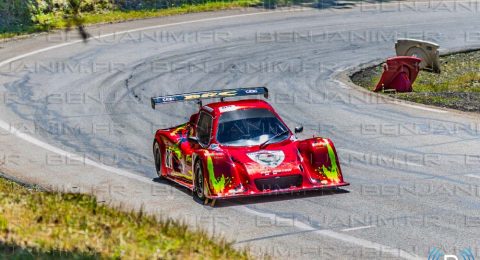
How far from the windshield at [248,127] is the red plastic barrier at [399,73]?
1055 cm

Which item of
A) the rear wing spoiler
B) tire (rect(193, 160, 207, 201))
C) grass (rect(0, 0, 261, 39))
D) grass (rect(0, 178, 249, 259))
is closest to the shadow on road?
tire (rect(193, 160, 207, 201))

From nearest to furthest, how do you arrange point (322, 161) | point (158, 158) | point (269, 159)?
point (269, 159)
point (322, 161)
point (158, 158)

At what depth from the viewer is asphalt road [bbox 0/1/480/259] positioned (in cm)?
1492

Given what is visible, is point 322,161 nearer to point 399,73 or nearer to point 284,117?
point 284,117

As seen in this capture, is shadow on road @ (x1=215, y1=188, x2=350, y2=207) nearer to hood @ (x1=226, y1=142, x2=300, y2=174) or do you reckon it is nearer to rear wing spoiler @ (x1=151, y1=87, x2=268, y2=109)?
hood @ (x1=226, y1=142, x2=300, y2=174)

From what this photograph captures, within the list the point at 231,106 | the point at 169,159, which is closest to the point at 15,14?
the point at 169,159

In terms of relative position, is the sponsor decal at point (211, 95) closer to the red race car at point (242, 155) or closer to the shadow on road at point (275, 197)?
the red race car at point (242, 155)

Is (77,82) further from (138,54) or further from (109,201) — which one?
(109,201)

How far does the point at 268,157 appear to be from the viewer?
16.6 m

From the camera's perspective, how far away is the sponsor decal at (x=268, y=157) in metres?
16.5

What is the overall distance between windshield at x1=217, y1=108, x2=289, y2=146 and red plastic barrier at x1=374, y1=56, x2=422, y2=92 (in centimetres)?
1055

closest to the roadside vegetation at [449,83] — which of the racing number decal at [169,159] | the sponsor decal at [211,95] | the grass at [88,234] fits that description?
the sponsor decal at [211,95]

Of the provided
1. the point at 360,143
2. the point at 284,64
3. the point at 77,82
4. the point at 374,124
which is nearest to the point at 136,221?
the point at 360,143

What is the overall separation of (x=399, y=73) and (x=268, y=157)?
11.8 m
